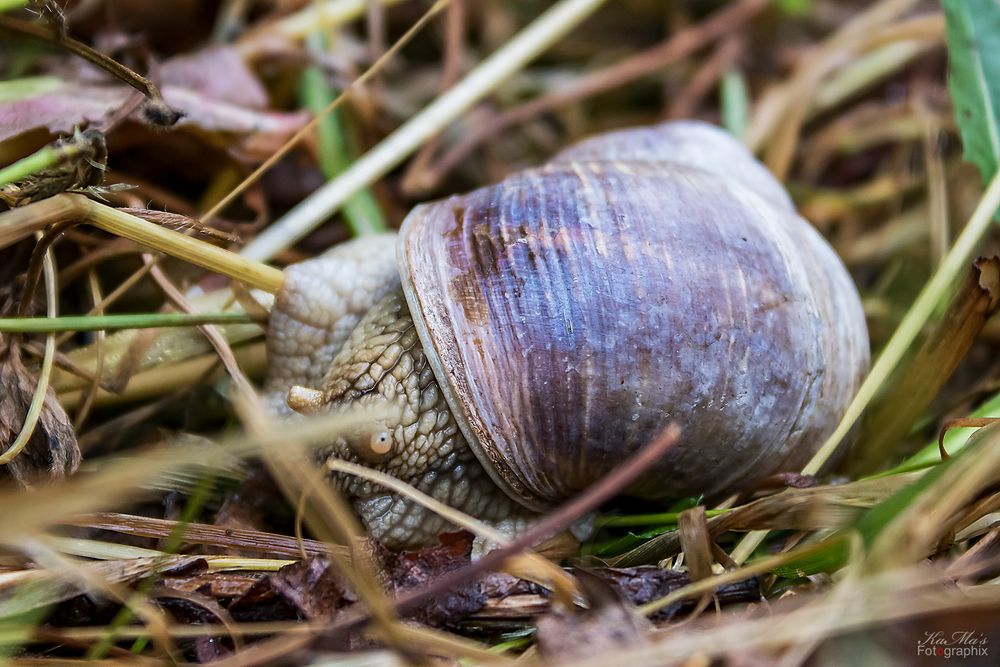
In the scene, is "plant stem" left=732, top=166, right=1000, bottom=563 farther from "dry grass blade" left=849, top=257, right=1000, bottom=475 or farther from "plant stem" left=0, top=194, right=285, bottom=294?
"plant stem" left=0, top=194, right=285, bottom=294

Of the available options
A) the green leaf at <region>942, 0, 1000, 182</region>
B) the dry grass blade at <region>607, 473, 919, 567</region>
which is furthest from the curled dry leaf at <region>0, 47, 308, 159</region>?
the green leaf at <region>942, 0, 1000, 182</region>

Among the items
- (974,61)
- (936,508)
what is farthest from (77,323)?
(974,61)

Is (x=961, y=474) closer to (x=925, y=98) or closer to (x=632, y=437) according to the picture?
(x=632, y=437)

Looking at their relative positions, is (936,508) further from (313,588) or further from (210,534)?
(210,534)

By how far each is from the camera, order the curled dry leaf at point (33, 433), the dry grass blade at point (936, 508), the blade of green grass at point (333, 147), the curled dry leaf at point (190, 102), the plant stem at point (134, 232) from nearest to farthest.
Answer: the dry grass blade at point (936, 508) < the plant stem at point (134, 232) < the curled dry leaf at point (33, 433) < the curled dry leaf at point (190, 102) < the blade of green grass at point (333, 147)

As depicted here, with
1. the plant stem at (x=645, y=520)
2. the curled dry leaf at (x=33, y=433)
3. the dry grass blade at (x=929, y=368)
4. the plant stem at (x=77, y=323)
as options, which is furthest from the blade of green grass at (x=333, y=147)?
the dry grass blade at (x=929, y=368)

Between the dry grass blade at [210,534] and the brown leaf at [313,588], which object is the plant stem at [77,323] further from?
the brown leaf at [313,588]
